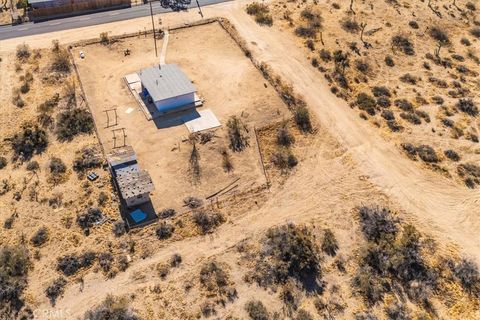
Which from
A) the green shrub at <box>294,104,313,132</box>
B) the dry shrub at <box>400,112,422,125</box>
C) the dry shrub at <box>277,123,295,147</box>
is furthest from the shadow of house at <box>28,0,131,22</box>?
the dry shrub at <box>400,112,422,125</box>

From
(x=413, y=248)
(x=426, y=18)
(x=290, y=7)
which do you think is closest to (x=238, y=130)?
(x=413, y=248)

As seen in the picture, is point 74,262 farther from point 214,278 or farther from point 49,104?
point 49,104

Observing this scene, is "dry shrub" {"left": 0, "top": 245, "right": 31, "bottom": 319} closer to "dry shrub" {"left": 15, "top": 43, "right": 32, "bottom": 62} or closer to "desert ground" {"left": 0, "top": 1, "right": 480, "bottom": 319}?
"desert ground" {"left": 0, "top": 1, "right": 480, "bottom": 319}

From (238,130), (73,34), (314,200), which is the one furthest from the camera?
(73,34)

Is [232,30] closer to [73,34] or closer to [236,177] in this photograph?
[73,34]

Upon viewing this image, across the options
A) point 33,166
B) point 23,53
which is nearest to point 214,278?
point 33,166

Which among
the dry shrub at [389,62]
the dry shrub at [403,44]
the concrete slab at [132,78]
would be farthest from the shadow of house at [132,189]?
the dry shrub at [403,44]
